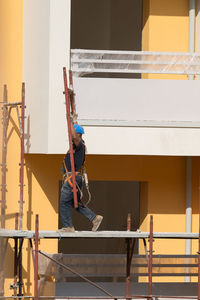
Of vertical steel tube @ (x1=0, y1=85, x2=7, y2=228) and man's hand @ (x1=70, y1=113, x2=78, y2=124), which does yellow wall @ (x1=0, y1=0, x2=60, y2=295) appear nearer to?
vertical steel tube @ (x1=0, y1=85, x2=7, y2=228)

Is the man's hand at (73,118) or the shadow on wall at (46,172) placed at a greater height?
the man's hand at (73,118)

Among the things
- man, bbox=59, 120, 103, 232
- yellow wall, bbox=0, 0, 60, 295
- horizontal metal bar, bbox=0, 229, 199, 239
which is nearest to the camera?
horizontal metal bar, bbox=0, 229, 199, 239

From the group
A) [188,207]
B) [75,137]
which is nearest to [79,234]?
[75,137]

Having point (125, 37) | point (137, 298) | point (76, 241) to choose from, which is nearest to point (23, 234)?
point (137, 298)

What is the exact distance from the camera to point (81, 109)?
13.7 metres

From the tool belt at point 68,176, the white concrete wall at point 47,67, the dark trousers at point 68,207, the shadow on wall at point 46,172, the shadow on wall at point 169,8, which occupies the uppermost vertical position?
the shadow on wall at point 169,8

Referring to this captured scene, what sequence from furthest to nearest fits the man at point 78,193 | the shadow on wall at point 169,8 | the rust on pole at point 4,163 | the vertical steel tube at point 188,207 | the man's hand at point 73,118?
the shadow on wall at point 169,8 < the vertical steel tube at point 188,207 < the rust on pole at point 4,163 < the man's hand at point 73,118 < the man at point 78,193

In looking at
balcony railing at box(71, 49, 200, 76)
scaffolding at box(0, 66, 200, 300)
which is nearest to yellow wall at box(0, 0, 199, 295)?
scaffolding at box(0, 66, 200, 300)

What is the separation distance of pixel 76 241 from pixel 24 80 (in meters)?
9.57

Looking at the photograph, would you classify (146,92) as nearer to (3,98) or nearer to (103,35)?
(3,98)

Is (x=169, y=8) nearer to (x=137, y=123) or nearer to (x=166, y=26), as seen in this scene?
(x=166, y=26)

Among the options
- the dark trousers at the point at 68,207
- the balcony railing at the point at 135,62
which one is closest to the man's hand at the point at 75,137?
the dark trousers at the point at 68,207

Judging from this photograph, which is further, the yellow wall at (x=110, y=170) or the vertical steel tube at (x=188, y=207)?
the vertical steel tube at (x=188, y=207)

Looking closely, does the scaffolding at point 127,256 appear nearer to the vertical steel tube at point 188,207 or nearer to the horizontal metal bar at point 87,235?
the horizontal metal bar at point 87,235
